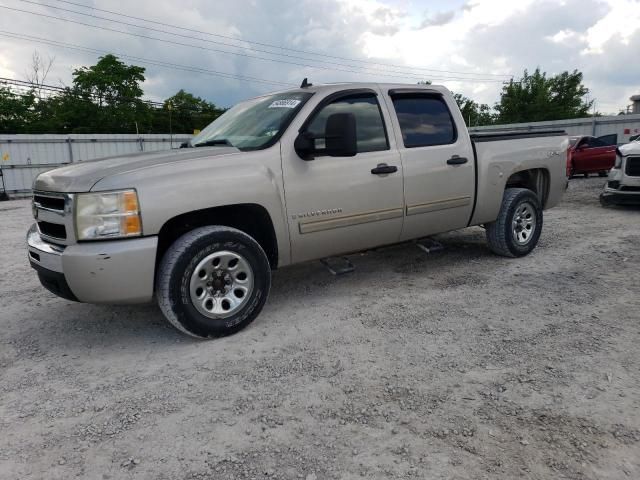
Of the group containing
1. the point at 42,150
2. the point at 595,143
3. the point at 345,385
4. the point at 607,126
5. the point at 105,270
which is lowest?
the point at 345,385

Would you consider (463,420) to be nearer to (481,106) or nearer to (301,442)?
(301,442)

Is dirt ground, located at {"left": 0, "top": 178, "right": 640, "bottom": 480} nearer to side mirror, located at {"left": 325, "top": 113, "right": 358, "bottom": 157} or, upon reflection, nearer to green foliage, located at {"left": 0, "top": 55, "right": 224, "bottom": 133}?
side mirror, located at {"left": 325, "top": 113, "right": 358, "bottom": 157}

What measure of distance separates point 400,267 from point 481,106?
68274 mm

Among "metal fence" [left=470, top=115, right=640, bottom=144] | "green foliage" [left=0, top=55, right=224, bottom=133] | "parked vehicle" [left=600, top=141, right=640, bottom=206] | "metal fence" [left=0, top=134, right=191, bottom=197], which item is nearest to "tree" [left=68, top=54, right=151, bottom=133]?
"green foliage" [left=0, top=55, right=224, bottom=133]

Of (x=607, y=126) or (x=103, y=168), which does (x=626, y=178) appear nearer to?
(x=103, y=168)

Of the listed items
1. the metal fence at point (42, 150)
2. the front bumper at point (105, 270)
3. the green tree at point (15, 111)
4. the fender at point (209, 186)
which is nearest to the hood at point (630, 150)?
the fender at point (209, 186)

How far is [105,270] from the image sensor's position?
313cm

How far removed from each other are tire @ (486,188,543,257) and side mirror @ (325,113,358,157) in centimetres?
255

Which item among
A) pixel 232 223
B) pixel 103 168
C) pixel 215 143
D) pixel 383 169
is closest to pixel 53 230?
pixel 103 168

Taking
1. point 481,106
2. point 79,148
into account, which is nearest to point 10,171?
point 79,148

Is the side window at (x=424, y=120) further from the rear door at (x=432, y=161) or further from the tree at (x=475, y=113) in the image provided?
the tree at (x=475, y=113)

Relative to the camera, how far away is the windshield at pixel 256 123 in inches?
155

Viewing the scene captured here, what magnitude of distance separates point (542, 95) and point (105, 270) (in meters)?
51.4

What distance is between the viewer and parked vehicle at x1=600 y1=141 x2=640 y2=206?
28.3 ft
